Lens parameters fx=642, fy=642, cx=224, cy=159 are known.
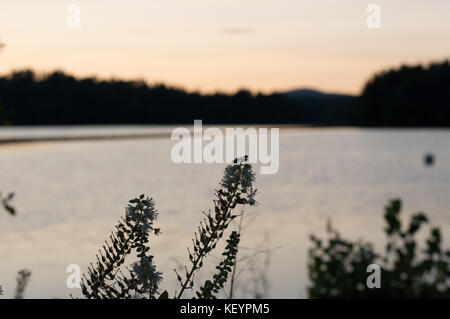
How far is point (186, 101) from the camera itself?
121812 millimetres

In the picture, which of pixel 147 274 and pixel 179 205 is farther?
pixel 179 205

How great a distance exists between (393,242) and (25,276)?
8.44 m

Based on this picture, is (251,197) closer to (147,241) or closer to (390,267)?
(147,241)

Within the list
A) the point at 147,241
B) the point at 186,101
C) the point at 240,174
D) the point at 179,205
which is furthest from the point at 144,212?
the point at 186,101

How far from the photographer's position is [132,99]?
12325cm

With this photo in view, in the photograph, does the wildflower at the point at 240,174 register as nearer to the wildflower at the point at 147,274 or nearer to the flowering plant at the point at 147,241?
the flowering plant at the point at 147,241

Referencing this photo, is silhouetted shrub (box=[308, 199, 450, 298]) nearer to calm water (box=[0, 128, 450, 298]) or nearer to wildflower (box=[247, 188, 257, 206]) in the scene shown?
calm water (box=[0, 128, 450, 298])

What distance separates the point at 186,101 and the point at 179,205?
291ft

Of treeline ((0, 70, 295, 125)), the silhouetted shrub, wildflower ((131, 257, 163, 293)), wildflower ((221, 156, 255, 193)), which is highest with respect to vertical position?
treeline ((0, 70, 295, 125))

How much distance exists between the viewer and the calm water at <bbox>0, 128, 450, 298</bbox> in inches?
712

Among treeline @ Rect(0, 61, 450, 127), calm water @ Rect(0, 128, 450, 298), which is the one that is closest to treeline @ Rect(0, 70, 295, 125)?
treeline @ Rect(0, 61, 450, 127)

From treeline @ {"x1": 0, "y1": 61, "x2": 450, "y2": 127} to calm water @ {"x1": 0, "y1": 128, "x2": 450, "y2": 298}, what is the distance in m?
45.0
